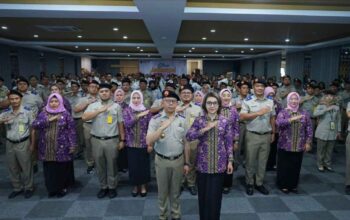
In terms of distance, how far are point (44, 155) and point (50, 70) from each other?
1457 cm

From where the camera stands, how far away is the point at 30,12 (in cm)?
629

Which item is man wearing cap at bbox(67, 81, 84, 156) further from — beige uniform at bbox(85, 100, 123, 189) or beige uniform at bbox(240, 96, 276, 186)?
beige uniform at bbox(240, 96, 276, 186)

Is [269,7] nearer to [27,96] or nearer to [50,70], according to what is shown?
[27,96]

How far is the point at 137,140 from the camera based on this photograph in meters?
3.83

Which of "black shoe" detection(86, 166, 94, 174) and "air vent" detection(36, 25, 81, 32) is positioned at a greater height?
"air vent" detection(36, 25, 81, 32)

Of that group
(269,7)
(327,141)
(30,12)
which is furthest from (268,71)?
(30,12)

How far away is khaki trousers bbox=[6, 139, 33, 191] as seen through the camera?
381 centimetres

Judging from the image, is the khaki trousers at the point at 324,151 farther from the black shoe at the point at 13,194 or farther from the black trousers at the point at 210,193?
→ the black shoe at the point at 13,194

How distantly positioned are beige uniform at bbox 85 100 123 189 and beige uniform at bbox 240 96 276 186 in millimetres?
1793

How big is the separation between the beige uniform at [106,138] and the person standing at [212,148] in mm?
1433

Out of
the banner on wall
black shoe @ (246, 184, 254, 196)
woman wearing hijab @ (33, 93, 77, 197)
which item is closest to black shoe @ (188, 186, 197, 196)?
black shoe @ (246, 184, 254, 196)

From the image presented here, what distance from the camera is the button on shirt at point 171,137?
9.90 feet

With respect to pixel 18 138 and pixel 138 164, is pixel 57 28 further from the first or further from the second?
pixel 138 164

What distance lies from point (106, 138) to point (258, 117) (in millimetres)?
2083
